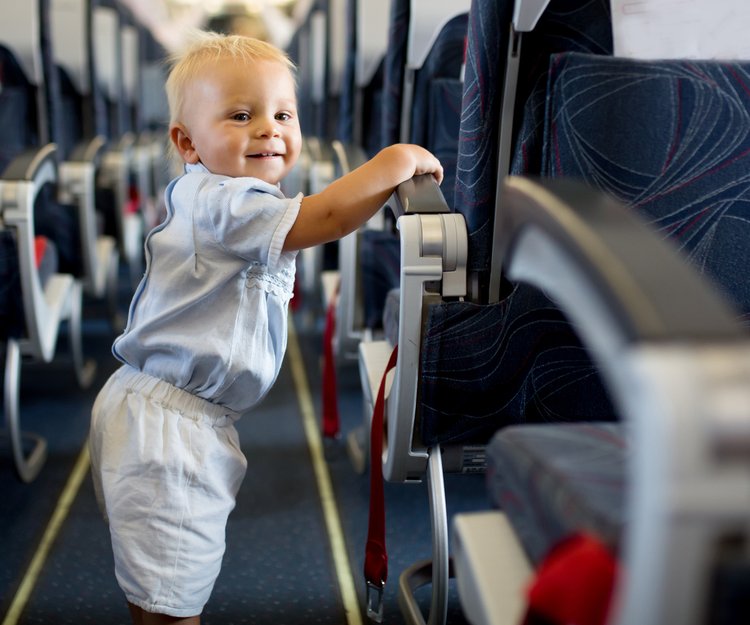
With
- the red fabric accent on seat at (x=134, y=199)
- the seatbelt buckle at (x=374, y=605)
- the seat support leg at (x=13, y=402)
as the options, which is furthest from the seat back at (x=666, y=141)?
the red fabric accent on seat at (x=134, y=199)

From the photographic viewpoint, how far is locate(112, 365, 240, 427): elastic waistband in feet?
4.12

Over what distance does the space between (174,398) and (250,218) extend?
11.9 inches

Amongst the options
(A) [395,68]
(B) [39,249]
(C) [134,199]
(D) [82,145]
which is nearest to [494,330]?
(A) [395,68]

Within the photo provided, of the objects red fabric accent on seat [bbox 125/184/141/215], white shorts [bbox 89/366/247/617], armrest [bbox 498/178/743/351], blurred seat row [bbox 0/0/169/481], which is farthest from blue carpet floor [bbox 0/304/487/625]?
red fabric accent on seat [bbox 125/184/141/215]

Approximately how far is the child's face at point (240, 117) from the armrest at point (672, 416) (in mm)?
794

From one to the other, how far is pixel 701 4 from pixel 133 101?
195 inches

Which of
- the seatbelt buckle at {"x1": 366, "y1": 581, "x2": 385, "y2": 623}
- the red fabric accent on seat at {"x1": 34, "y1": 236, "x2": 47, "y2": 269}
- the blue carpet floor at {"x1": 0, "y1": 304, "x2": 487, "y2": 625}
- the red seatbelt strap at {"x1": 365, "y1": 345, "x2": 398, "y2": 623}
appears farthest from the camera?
the red fabric accent on seat at {"x1": 34, "y1": 236, "x2": 47, "y2": 269}

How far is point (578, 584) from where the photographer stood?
61 cm

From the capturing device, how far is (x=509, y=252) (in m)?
0.75

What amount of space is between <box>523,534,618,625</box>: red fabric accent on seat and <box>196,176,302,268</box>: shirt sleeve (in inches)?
25.3

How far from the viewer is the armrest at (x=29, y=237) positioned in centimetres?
194

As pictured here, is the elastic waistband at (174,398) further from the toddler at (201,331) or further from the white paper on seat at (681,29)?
the white paper on seat at (681,29)

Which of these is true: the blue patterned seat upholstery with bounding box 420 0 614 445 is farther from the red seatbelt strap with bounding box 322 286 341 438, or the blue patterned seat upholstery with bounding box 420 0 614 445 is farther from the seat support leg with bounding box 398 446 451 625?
the red seatbelt strap with bounding box 322 286 341 438

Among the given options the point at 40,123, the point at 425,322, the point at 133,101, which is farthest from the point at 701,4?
the point at 133,101
